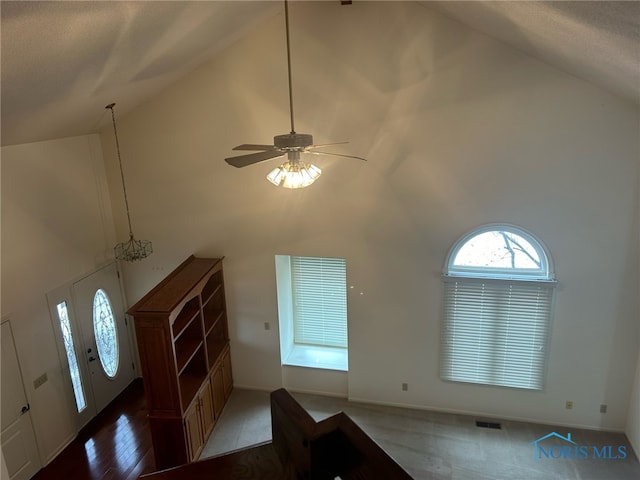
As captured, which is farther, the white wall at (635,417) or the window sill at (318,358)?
the window sill at (318,358)

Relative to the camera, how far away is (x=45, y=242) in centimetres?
506

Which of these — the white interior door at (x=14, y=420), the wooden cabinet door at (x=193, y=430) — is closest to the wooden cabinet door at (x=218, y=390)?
the wooden cabinet door at (x=193, y=430)

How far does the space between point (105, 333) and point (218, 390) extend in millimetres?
1803

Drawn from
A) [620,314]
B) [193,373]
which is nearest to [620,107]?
[620,314]

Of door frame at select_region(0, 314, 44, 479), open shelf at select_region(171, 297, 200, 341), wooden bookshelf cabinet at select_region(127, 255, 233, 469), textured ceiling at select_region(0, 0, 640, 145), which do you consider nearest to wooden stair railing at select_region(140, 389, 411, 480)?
textured ceiling at select_region(0, 0, 640, 145)

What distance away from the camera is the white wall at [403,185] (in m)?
4.73

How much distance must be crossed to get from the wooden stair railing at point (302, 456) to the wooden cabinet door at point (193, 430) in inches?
179

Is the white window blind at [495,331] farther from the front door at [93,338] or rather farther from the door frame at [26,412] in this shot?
the door frame at [26,412]

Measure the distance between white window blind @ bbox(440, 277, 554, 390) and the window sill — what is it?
1456mm

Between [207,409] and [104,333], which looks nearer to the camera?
[207,409]

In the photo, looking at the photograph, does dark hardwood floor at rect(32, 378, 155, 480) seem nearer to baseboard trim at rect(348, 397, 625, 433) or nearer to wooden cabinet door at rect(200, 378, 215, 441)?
wooden cabinet door at rect(200, 378, 215, 441)

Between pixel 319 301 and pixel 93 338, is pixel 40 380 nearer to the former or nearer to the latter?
pixel 93 338

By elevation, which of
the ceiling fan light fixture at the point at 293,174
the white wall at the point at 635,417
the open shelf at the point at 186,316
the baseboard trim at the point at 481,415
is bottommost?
the baseboard trim at the point at 481,415

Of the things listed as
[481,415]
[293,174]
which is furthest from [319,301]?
[293,174]
